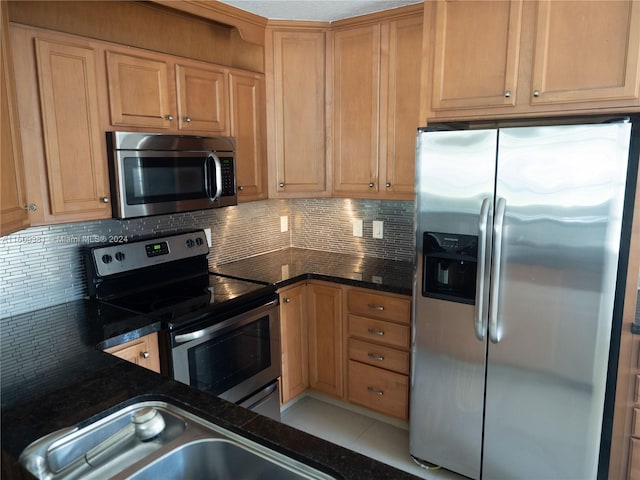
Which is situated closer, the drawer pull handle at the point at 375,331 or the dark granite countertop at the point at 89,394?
the dark granite countertop at the point at 89,394

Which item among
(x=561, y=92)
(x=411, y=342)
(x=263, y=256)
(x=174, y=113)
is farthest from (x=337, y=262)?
(x=561, y=92)

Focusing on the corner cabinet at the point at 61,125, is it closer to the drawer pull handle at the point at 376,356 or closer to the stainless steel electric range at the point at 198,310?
the stainless steel electric range at the point at 198,310

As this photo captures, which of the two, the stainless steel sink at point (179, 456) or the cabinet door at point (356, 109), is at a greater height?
the cabinet door at point (356, 109)

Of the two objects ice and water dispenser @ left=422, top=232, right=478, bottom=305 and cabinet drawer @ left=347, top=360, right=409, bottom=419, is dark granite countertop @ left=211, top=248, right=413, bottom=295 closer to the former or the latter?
ice and water dispenser @ left=422, top=232, right=478, bottom=305

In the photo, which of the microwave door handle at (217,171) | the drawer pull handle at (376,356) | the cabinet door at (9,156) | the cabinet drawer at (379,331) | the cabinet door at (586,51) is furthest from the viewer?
the drawer pull handle at (376,356)

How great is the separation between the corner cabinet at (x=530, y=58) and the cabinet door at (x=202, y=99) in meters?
1.11

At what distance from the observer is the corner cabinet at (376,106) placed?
8.44 ft

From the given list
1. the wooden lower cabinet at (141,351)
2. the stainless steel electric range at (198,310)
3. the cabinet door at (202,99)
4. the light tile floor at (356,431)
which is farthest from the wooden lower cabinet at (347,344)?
the cabinet door at (202,99)

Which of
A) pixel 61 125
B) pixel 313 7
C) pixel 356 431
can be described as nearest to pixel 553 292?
pixel 356 431

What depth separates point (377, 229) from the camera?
3117 millimetres

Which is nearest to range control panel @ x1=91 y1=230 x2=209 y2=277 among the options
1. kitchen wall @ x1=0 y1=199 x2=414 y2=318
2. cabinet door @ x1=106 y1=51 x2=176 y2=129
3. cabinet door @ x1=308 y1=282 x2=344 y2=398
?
kitchen wall @ x1=0 y1=199 x2=414 y2=318

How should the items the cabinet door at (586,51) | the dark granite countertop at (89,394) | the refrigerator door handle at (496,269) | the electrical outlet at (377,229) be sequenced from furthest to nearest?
the electrical outlet at (377,229) → the refrigerator door handle at (496,269) → the cabinet door at (586,51) → the dark granite countertop at (89,394)

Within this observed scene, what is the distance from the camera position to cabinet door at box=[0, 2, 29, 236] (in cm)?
149

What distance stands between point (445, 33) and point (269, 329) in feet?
5.72
